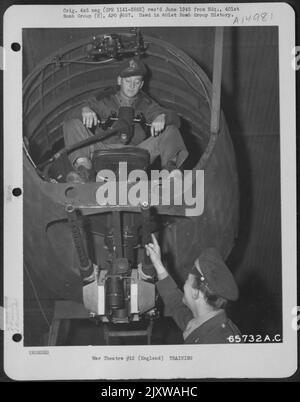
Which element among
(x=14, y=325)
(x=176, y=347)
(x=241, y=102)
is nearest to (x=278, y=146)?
(x=241, y=102)

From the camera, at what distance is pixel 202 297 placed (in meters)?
0.87

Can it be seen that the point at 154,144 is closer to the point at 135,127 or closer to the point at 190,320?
the point at 135,127

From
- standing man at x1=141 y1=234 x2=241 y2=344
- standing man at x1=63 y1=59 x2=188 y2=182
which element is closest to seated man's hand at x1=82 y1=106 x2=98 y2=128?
standing man at x1=63 y1=59 x2=188 y2=182

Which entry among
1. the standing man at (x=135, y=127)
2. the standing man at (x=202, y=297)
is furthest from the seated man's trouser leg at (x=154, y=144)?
the standing man at (x=202, y=297)

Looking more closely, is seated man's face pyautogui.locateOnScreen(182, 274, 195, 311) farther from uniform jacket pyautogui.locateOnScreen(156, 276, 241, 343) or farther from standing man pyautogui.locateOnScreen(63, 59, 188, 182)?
standing man pyautogui.locateOnScreen(63, 59, 188, 182)

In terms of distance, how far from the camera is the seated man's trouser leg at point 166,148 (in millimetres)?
888

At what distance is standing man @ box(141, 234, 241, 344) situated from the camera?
2.85ft

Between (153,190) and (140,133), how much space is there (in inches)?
3.6

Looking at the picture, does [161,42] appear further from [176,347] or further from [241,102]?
[176,347]

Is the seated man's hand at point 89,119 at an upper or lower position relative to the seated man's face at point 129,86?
lower

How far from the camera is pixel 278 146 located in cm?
91

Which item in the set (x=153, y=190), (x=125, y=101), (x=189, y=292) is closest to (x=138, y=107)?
(x=125, y=101)

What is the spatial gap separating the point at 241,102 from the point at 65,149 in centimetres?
24

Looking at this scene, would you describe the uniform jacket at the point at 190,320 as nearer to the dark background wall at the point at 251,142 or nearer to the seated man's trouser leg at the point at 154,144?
the dark background wall at the point at 251,142
